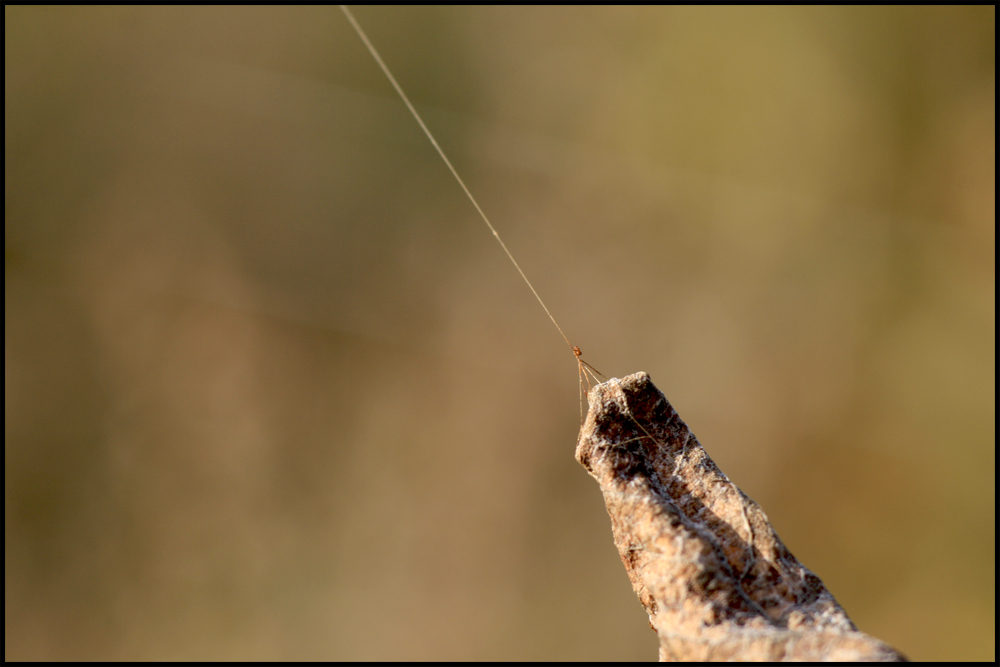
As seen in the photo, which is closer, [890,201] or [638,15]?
[890,201]

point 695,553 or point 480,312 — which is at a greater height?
point 480,312

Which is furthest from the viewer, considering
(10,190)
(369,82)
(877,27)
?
(369,82)

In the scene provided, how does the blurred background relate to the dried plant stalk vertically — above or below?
above

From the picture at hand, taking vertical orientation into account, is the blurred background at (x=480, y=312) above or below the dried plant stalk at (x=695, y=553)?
above

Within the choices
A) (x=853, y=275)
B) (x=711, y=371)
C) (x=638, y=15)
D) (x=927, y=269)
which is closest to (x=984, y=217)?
(x=927, y=269)

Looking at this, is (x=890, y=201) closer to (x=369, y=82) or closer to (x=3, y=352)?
(x=369, y=82)
